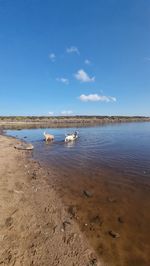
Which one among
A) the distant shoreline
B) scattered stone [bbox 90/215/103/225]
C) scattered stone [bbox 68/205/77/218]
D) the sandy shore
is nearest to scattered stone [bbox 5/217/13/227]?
the sandy shore

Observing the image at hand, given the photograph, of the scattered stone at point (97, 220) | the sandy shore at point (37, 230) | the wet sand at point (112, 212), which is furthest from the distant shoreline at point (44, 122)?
the scattered stone at point (97, 220)

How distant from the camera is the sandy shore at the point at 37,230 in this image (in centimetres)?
588

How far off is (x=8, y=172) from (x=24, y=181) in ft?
6.44

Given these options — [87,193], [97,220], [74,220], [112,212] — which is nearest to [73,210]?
[74,220]

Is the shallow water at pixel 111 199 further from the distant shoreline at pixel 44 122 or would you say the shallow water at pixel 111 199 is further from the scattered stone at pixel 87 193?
the distant shoreline at pixel 44 122

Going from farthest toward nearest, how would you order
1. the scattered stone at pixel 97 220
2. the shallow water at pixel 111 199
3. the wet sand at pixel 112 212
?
the scattered stone at pixel 97 220 → the shallow water at pixel 111 199 → the wet sand at pixel 112 212

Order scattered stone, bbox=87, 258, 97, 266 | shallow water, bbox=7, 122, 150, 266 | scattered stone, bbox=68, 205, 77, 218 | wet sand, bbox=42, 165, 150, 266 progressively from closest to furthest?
1. scattered stone, bbox=87, 258, 97, 266
2. wet sand, bbox=42, 165, 150, 266
3. shallow water, bbox=7, 122, 150, 266
4. scattered stone, bbox=68, 205, 77, 218

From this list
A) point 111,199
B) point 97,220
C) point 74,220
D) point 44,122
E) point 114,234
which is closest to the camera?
point 114,234

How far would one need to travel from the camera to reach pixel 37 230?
709 centimetres

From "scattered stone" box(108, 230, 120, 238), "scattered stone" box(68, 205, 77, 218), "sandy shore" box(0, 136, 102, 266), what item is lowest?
"scattered stone" box(108, 230, 120, 238)

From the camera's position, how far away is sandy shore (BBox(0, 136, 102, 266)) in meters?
5.88

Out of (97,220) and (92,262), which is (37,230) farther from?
(97,220)

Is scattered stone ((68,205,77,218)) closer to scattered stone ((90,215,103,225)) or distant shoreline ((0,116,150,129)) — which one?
scattered stone ((90,215,103,225))

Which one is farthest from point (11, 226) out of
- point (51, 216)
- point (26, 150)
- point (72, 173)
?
point (26, 150)
